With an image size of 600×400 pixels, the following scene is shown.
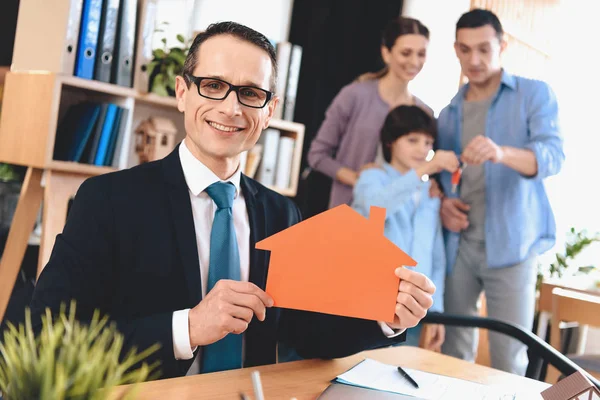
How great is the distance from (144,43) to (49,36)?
1.43ft

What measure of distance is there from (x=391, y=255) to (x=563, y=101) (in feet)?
14.4

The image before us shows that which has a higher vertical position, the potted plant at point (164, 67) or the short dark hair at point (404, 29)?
the short dark hair at point (404, 29)

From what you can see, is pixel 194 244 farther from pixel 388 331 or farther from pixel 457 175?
pixel 457 175

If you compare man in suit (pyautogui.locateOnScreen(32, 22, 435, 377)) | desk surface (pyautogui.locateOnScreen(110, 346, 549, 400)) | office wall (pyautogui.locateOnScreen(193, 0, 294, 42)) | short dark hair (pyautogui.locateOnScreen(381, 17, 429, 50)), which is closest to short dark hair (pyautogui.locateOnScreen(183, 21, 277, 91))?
man in suit (pyautogui.locateOnScreen(32, 22, 435, 377))

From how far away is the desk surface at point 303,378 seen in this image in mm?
1026

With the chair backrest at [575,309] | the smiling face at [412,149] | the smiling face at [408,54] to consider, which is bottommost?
the chair backrest at [575,309]

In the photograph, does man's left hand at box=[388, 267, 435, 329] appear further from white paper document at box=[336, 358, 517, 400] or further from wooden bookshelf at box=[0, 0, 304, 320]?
wooden bookshelf at box=[0, 0, 304, 320]

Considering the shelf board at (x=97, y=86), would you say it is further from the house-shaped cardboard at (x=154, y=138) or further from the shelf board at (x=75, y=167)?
the shelf board at (x=75, y=167)

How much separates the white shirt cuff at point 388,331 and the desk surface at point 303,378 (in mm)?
87

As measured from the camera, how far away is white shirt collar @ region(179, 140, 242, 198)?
142 cm

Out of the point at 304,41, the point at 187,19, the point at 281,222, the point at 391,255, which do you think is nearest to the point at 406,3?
the point at 304,41

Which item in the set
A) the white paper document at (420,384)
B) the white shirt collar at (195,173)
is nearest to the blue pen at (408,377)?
the white paper document at (420,384)

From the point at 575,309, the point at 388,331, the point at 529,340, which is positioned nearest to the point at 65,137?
the point at 388,331

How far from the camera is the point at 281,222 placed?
5.21 ft
